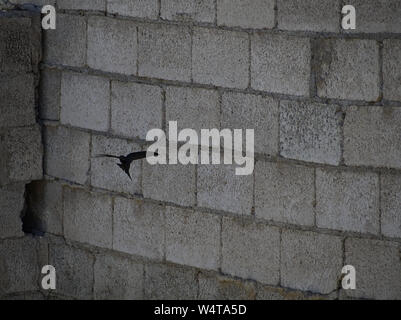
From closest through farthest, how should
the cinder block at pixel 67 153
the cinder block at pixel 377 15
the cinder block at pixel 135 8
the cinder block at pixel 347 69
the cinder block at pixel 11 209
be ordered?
the cinder block at pixel 377 15
the cinder block at pixel 347 69
the cinder block at pixel 135 8
the cinder block at pixel 67 153
the cinder block at pixel 11 209

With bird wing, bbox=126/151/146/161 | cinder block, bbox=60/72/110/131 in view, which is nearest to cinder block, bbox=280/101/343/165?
bird wing, bbox=126/151/146/161

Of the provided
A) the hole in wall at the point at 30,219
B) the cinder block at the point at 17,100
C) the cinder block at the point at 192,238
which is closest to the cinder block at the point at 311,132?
the cinder block at the point at 192,238

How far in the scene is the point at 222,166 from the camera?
621cm

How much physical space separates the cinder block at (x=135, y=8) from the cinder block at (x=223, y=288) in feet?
5.94

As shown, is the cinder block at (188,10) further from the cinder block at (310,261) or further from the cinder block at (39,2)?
the cinder block at (310,261)

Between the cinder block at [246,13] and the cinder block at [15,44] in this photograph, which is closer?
the cinder block at [246,13]

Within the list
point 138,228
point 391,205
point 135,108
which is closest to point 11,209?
point 138,228

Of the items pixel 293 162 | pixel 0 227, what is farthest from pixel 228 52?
pixel 0 227

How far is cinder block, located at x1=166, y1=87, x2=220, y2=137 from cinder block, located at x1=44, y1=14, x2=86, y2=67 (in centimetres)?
94

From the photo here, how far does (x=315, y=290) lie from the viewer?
5.86 m

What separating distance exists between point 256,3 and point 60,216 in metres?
2.43

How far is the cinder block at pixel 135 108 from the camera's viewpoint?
258 inches

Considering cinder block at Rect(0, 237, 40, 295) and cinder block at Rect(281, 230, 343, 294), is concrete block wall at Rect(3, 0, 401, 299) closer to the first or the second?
cinder block at Rect(281, 230, 343, 294)

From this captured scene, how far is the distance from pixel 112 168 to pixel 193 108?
897 millimetres
